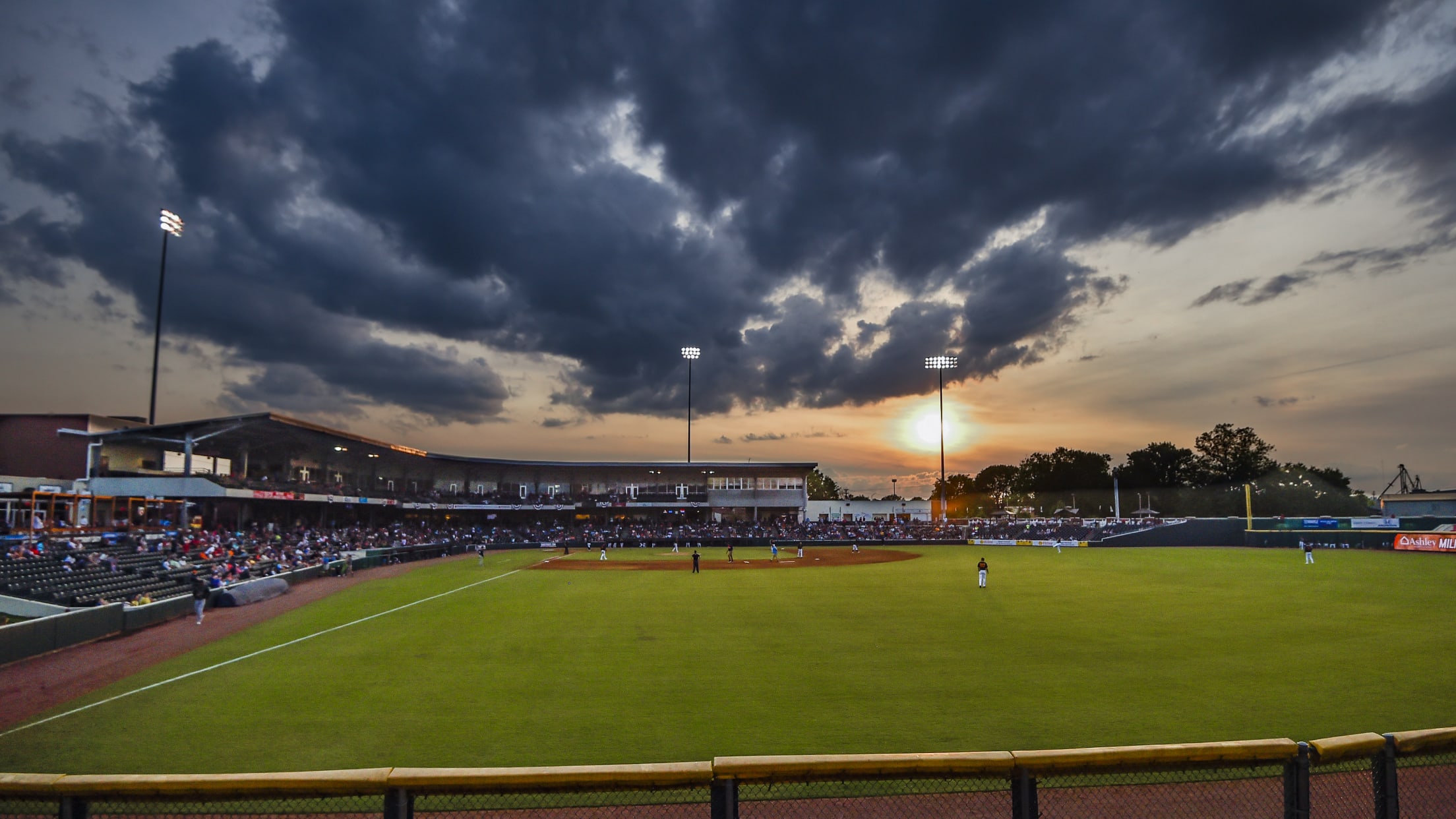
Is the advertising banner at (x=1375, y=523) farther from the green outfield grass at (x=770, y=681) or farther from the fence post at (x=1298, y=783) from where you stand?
the fence post at (x=1298, y=783)

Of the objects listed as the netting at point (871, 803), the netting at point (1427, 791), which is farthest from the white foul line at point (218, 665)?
the netting at point (1427, 791)

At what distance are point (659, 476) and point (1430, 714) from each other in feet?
255

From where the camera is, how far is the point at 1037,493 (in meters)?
148

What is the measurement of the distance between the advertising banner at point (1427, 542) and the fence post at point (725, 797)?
58326 millimetres

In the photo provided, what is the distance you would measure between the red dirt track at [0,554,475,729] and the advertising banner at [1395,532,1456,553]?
204 feet

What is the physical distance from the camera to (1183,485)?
130m

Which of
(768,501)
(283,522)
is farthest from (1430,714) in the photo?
(768,501)

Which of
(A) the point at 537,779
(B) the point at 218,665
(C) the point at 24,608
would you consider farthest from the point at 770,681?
(C) the point at 24,608

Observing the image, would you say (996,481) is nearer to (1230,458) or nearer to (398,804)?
(1230,458)

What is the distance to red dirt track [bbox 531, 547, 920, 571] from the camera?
1705 inches

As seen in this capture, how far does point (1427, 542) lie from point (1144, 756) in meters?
58.3

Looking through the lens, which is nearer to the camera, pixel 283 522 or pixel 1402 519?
pixel 1402 519

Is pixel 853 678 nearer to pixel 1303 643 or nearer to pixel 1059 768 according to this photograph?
pixel 1059 768

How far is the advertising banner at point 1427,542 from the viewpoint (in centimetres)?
4253
